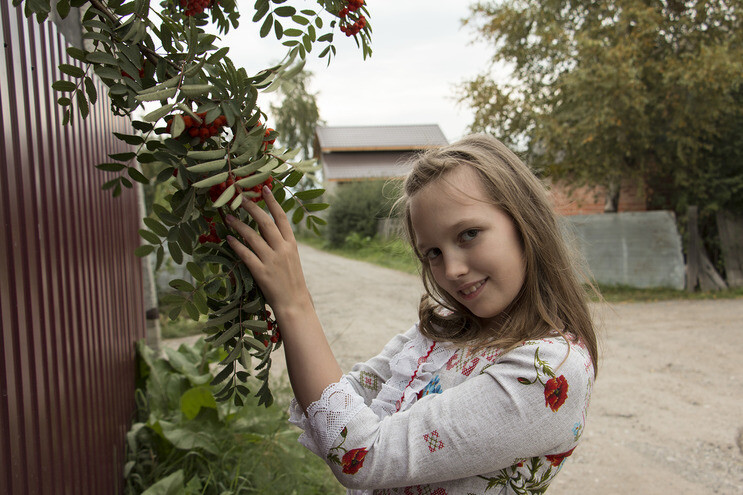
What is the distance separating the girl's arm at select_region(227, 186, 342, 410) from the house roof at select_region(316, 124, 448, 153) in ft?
95.7

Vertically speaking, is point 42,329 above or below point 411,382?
above

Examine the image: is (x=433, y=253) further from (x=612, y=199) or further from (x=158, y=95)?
(x=612, y=199)

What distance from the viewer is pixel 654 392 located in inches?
193

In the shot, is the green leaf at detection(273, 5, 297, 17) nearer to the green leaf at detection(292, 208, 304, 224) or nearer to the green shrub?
the green leaf at detection(292, 208, 304, 224)

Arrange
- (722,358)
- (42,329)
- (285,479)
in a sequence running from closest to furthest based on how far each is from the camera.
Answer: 1. (42,329)
2. (285,479)
3. (722,358)

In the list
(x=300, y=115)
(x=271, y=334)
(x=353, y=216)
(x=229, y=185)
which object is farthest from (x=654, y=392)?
(x=300, y=115)

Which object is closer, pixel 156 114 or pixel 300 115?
pixel 156 114

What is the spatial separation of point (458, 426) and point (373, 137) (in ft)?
103

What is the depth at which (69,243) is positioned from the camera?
2086mm

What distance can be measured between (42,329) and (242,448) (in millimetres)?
1453

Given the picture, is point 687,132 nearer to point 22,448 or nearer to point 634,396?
point 634,396

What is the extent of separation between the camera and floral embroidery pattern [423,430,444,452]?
1072 mm

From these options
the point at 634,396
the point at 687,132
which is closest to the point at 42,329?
the point at 634,396

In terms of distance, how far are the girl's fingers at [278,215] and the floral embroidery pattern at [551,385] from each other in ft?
1.67
